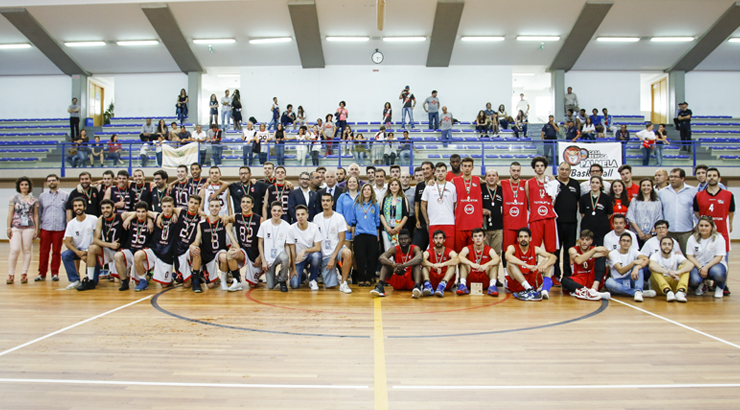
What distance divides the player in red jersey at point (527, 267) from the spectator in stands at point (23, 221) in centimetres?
718

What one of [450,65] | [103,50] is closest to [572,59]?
[450,65]

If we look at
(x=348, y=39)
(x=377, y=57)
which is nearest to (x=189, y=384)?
(x=348, y=39)

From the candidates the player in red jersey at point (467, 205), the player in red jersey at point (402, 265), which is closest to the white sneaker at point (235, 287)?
the player in red jersey at point (402, 265)

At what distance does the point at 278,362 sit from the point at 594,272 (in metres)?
4.51

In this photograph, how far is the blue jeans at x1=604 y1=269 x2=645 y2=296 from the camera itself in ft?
19.7

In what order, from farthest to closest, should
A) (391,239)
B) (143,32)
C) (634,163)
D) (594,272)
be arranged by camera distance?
1. (143,32)
2. (634,163)
3. (391,239)
4. (594,272)

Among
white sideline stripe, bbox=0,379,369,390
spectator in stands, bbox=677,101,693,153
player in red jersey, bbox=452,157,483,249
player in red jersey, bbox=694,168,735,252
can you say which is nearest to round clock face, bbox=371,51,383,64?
spectator in stands, bbox=677,101,693,153

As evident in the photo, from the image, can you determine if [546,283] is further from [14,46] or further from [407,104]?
[14,46]

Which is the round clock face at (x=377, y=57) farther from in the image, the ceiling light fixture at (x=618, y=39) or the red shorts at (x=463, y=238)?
the red shorts at (x=463, y=238)

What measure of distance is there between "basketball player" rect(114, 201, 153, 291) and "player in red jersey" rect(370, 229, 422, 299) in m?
3.40

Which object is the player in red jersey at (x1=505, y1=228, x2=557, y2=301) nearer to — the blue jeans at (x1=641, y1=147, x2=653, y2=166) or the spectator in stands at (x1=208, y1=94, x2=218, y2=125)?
the blue jeans at (x1=641, y1=147, x2=653, y2=166)

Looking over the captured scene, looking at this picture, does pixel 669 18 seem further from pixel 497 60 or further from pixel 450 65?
pixel 450 65

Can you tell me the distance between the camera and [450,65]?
18.7 meters

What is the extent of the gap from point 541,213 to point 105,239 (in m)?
6.29
